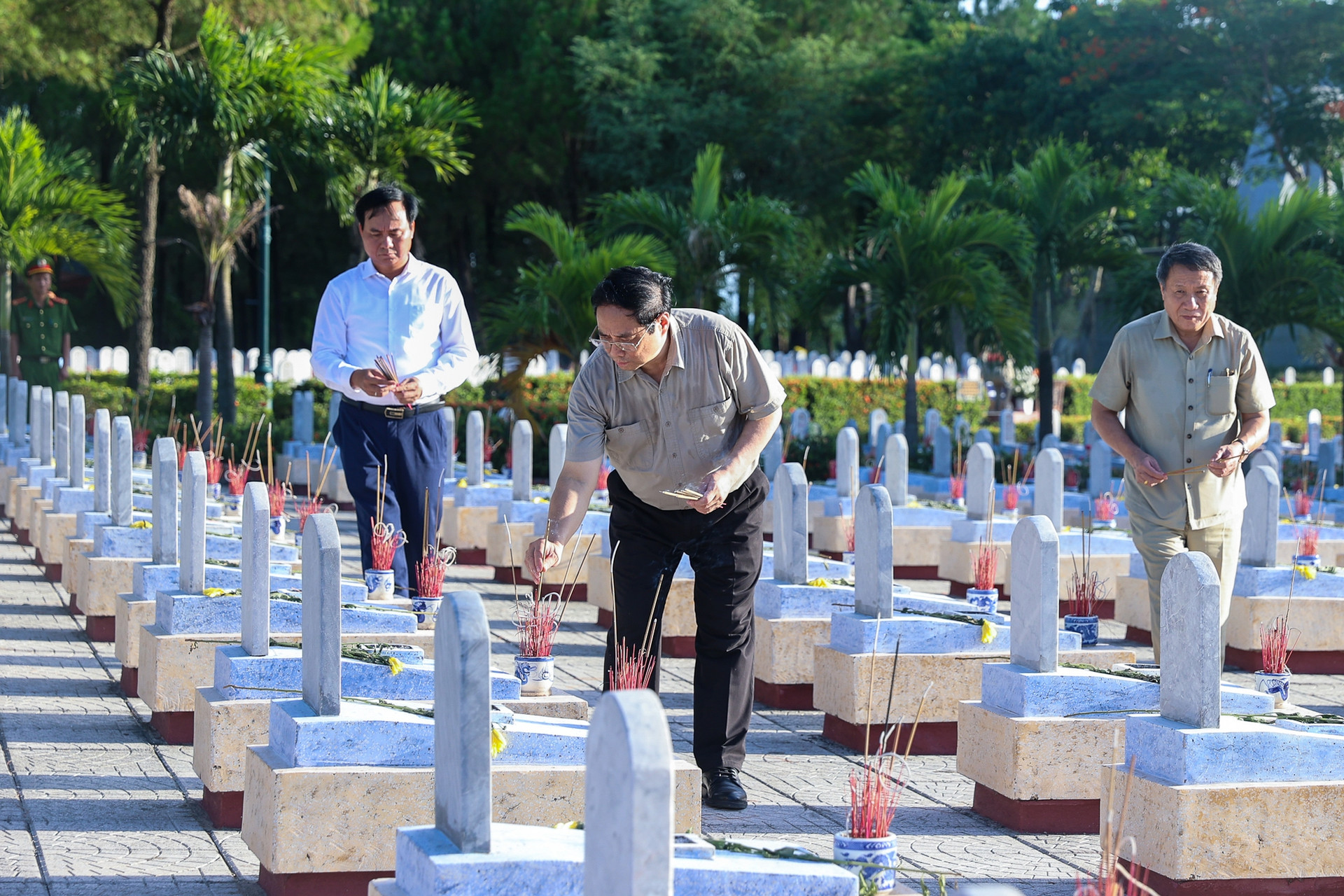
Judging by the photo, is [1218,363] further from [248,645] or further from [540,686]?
[248,645]

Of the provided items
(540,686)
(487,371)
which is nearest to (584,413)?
(540,686)

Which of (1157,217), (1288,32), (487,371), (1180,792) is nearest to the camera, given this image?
(1180,792)

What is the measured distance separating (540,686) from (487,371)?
59.7 feet

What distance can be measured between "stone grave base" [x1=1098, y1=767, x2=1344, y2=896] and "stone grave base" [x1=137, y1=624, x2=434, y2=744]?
260 centimetres

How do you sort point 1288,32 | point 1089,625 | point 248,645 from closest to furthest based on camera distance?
point 248,645, point 1089,625, point 1288,32

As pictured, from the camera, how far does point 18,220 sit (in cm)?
1723

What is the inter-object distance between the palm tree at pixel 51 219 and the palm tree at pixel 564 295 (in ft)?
16.6

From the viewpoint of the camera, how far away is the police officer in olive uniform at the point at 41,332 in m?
15.5

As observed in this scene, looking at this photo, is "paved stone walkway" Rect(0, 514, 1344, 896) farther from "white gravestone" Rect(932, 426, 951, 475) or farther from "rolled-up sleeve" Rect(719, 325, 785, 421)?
"white gravestone" Rect(932, 426, 951, 475)

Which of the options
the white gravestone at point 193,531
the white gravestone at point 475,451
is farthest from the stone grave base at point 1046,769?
the white gravestone at point 475,451

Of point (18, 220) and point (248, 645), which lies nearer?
point (248, 645)

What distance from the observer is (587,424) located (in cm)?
491

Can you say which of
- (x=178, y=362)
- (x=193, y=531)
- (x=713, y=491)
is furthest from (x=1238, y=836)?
(x=178, y=362)

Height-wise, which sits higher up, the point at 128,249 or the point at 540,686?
the point at 128,249
